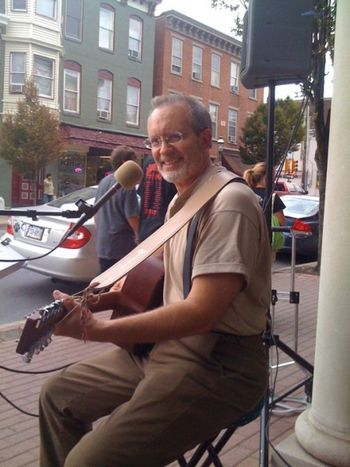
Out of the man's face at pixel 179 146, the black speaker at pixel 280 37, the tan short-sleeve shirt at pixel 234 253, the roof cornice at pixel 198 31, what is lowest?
the tan short-sleeve shirt at pixel 234 253

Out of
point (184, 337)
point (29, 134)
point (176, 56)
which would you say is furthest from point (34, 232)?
point (176, 56)

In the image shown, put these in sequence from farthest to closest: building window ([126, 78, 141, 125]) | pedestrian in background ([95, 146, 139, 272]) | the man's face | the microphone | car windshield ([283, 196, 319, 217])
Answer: building window ([126, 78, 141, 125]) < car windshield ([283, 196, 319, 217]) < pedestrian in background ([95, 146, 139, 272]) < the microphone < the man's face

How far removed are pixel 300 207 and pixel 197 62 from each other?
70.1ft

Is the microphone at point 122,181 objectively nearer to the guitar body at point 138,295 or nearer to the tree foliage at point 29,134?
the guitar body at point 138,295

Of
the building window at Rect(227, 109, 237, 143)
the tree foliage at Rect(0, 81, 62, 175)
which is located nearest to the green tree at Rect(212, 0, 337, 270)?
the tree foliage at Rect(0, 81, 62, 175)

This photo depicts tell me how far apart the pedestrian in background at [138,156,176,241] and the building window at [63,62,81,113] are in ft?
72.0

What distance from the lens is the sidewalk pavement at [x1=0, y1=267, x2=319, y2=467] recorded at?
310cm

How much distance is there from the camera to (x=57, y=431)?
7.07 feet

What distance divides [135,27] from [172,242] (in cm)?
→ 2854

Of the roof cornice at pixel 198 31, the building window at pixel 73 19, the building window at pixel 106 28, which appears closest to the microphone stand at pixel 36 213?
the building window at pixel 73 19

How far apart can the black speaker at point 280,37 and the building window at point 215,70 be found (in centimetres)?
3075

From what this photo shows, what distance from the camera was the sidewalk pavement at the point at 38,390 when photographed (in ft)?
10.2

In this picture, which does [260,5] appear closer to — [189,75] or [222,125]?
[189,75]

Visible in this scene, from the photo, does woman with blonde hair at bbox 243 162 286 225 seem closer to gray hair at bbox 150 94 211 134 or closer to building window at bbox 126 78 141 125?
gray hair at bbox 150 94 211 134
